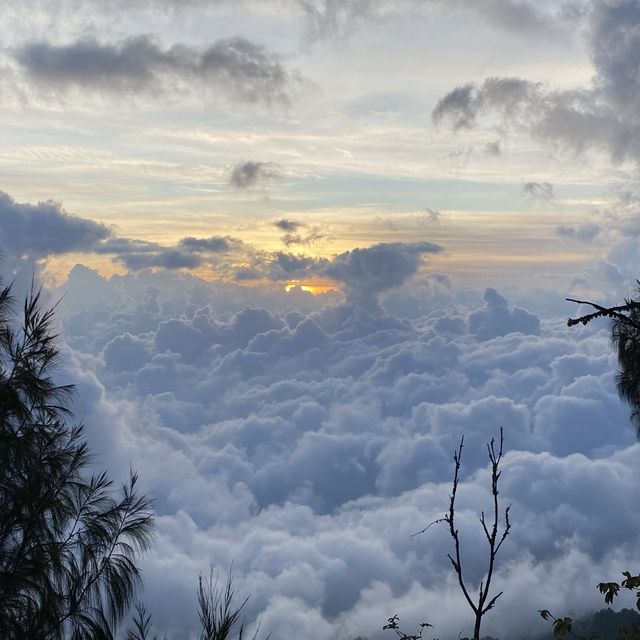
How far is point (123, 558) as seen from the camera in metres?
15.3

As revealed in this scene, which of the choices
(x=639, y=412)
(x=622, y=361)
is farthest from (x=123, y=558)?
(x=639, y=412)

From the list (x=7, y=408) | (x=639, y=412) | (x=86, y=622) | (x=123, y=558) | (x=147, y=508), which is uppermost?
(x=639, y=412)

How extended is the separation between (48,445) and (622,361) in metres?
14.4

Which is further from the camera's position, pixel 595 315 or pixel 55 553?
pixel 55 553

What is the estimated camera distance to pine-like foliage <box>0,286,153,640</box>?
12766 millimetres

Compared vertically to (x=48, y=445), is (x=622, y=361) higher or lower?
higher

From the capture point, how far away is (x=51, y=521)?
1421cm

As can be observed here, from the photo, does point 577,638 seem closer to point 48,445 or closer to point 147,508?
point 48,445

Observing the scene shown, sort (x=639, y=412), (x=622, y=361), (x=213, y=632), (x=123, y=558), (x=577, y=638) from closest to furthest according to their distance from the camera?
(x=577, y=638) → (x=213, y=632) → (x=123, y=558) → (x=622, y=361) → (x=639, y=412)

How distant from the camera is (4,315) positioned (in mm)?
14273

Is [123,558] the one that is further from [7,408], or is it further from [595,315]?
[595,315]

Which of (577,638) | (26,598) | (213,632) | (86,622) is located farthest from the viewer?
(86,622)

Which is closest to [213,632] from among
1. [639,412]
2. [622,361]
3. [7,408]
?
[7,408]

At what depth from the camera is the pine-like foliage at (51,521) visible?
12766 mm
